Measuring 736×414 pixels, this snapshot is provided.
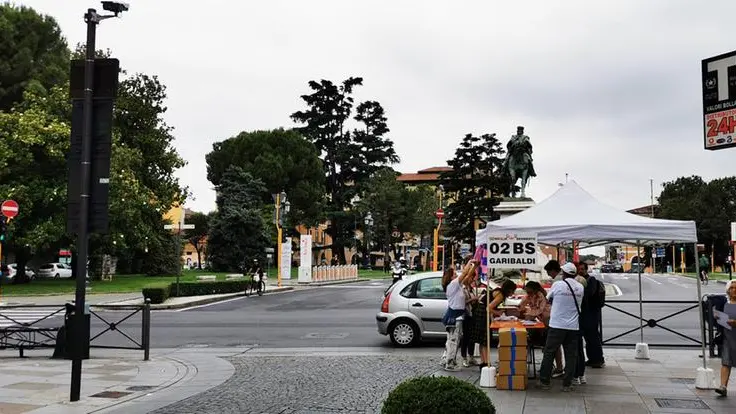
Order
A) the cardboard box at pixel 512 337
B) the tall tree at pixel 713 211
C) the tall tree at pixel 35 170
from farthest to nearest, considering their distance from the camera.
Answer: the tall tree at pixel 713 211 → the tall tree at pixel 35 170 → the cardboard box at pixel 512 337

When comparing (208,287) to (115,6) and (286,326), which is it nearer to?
(286,326)

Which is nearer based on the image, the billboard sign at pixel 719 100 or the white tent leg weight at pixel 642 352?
the billboard sign at pixel 719 100

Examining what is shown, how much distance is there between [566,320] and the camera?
30.9ft

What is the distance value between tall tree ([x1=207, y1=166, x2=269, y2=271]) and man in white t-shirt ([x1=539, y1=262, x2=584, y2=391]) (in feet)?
170

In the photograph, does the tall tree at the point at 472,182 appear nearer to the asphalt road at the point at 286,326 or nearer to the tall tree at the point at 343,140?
the tall tree at the point at 343,140

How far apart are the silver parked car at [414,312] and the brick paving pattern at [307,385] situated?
1.64 meters

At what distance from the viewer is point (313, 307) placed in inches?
1043

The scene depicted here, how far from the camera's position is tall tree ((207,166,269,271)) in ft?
198

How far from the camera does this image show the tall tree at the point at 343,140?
74.6m

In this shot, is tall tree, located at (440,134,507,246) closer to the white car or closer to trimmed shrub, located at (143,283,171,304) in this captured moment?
the white car

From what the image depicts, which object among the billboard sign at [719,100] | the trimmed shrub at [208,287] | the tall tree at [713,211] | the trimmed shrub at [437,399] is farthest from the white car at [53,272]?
the tall tree at [713,211]

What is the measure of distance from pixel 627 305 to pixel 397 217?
53313 millimetres

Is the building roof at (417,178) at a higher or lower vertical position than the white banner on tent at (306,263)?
higher

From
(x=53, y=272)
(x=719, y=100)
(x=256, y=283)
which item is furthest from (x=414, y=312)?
(x=53, y=272)
